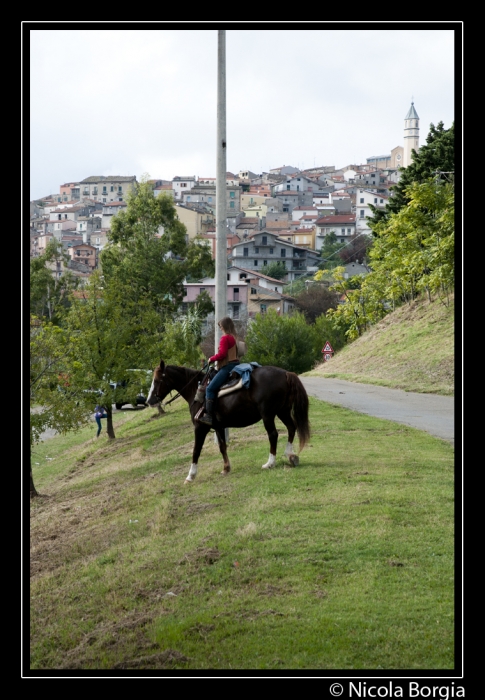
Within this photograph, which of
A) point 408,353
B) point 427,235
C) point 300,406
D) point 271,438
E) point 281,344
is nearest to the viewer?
point 300,406

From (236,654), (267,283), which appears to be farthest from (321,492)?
(267,283)

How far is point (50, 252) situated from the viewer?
74.1 meters

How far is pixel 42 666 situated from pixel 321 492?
502 centimetres

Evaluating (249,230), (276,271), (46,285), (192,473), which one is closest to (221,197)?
(192,473)

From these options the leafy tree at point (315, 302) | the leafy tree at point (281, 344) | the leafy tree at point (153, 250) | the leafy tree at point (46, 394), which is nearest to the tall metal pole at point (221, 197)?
the leafy tree at point (46, 394)

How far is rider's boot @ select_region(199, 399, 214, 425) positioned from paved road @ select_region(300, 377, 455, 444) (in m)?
5.04

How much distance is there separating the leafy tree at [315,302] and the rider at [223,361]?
7571cm

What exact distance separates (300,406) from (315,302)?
7765 cm

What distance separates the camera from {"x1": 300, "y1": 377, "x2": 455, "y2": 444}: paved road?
19.0 meters

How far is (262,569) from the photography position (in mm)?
8203

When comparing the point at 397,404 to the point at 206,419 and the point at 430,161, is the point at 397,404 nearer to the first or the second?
the point at 206,419

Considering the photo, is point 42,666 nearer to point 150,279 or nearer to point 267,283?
point 150,279

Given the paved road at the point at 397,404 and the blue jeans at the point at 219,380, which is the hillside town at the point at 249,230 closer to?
the paved road at the point at 397,404
